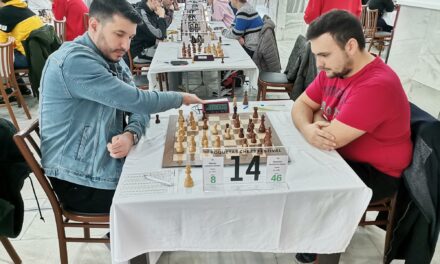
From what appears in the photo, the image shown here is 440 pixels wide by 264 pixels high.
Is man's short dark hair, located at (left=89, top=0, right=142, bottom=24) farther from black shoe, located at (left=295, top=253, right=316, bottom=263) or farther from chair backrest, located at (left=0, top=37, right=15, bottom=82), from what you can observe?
chair backrest, located at (left=0, top=37, right=15, bottom=82)

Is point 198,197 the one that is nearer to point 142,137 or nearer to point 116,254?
point 116,254

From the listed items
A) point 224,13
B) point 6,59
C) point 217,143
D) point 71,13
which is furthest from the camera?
point 224,13

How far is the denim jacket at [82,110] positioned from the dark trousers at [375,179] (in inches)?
36.5

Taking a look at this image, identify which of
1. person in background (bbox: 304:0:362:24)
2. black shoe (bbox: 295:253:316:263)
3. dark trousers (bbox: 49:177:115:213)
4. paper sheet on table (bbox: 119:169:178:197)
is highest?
person in background (bbox: 304:0:362:24)

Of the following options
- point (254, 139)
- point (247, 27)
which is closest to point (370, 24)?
point (247, 27)

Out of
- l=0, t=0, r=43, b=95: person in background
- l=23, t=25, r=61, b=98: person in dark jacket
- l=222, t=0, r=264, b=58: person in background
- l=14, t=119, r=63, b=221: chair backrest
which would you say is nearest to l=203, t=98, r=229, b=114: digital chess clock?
l=14, t=119, r=63, b=221: chair backrest

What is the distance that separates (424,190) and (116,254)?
1208 millimetres

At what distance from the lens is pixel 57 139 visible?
1.34m

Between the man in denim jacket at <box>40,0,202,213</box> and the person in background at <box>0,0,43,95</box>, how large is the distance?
277 centimetres

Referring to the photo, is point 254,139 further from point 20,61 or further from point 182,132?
point 20,61

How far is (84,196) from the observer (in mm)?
1441

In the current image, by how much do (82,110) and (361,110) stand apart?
108 centimetres

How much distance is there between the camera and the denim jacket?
1265 millimetres

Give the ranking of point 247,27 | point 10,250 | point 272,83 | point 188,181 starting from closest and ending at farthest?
1. point 188,181
2. point 10,250
3. point 272,83
4. point 247,27
